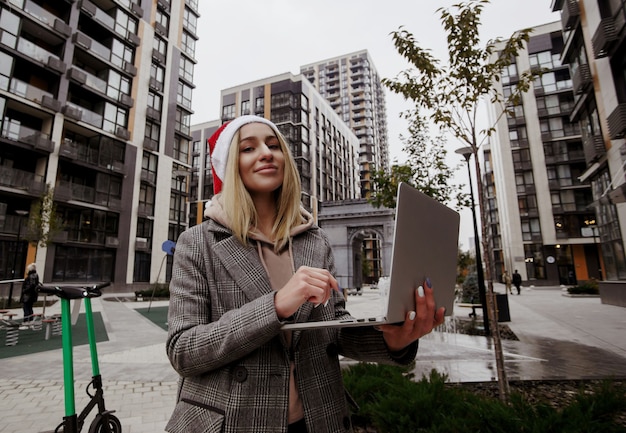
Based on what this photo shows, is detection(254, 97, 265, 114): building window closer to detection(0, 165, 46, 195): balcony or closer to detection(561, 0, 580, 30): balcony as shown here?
detection(0, 165, 46, 195): balcony

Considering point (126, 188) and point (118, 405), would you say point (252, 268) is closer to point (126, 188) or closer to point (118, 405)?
point (118, 405)

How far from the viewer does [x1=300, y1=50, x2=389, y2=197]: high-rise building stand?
289 ft

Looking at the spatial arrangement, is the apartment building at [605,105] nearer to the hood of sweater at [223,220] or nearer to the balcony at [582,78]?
the balcony at [582,78]

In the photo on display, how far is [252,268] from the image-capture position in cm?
140

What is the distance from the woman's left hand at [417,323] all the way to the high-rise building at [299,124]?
4616cm

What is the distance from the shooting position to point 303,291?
108 cm

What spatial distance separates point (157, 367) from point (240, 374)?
6516 millimetres

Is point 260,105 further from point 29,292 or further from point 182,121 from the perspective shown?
point 29,292

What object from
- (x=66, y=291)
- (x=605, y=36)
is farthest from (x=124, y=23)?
(x=66, y=291)

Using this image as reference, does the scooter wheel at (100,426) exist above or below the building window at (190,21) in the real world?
below

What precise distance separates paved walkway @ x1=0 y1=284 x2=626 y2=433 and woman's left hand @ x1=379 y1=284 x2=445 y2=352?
379 cm

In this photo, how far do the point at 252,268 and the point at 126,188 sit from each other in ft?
104

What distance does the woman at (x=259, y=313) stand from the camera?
1152 mm

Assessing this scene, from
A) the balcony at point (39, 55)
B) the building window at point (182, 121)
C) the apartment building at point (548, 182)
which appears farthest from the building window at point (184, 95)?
the apartment building at point (548, 182)
